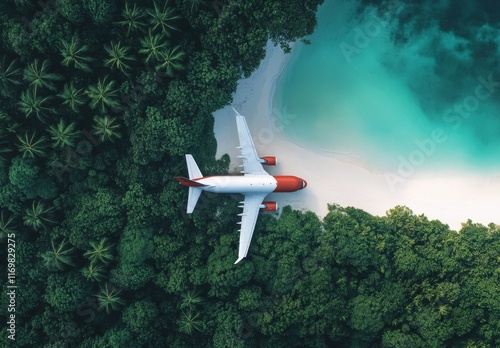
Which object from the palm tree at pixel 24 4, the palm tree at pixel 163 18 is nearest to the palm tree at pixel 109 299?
the palm tree at pixel 163 18

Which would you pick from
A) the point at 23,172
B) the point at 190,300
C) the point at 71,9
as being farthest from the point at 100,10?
the point at 190,300

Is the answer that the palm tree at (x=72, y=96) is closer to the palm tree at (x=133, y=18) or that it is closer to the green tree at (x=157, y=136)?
the green tree at (x=157, y=136)

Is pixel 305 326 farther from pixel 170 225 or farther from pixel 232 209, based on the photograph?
pixel 170 225

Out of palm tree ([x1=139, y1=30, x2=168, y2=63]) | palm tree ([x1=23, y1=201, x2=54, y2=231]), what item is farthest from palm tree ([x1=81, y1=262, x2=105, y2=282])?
palm tree ([x1=139, y1=30, x2=168, y2=63])

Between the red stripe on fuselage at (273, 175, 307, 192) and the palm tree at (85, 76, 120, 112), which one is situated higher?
the palm tree at (85, 76, 120, 112)

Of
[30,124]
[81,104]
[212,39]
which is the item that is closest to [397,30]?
[212,39]

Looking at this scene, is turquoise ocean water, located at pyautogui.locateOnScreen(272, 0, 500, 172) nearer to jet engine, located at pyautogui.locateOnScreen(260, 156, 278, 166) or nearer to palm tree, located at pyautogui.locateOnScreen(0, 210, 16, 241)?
jet engine, located at pyautogui.locateOnScreen(260, 156, 278, 166)
